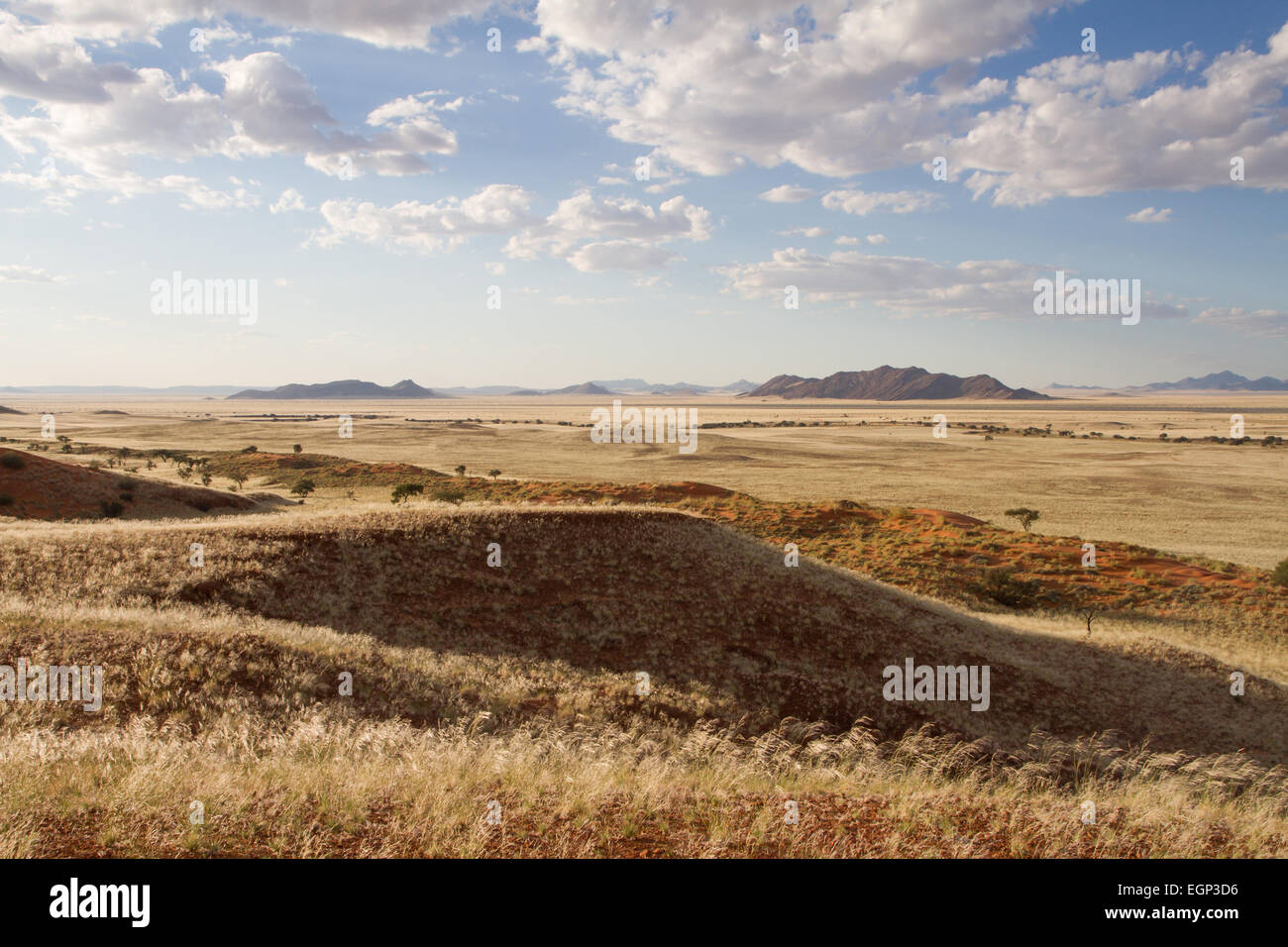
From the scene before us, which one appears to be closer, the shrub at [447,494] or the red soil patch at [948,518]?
the red soil patch at [948,518]

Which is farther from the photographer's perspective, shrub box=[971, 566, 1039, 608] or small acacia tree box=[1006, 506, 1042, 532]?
small acacia tree box=[1006, 506, 1042, 532]

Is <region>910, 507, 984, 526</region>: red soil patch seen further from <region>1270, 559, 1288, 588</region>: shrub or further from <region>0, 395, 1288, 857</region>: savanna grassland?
<region>1270, 559, 1288, 588</region>: shrub

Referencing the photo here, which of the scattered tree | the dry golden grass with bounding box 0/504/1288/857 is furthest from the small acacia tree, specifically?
the scattered tree

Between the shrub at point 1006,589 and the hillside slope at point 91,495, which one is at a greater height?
the hillside slope at point 91,495

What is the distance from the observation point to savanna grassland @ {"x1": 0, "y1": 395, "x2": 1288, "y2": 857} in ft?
21.0

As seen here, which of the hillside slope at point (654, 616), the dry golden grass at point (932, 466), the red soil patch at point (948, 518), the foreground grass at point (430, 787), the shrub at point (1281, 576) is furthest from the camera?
the dry golden grass at point (932, 466)

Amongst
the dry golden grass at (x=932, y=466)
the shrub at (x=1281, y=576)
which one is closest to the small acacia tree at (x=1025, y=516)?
the dry golden grass at (x=932, y=466)

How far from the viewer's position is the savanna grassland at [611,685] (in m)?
6.41

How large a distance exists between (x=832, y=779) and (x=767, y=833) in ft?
10.9

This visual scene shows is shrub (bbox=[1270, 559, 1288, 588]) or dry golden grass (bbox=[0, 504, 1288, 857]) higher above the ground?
dry golden grass (bbox=[0, 504, 1288, 857])

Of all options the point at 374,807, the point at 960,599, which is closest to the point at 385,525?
the point at 374,807

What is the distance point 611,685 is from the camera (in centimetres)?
1402

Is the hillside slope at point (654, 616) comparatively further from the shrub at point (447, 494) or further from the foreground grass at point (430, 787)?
the shrub at point (447, 494)
